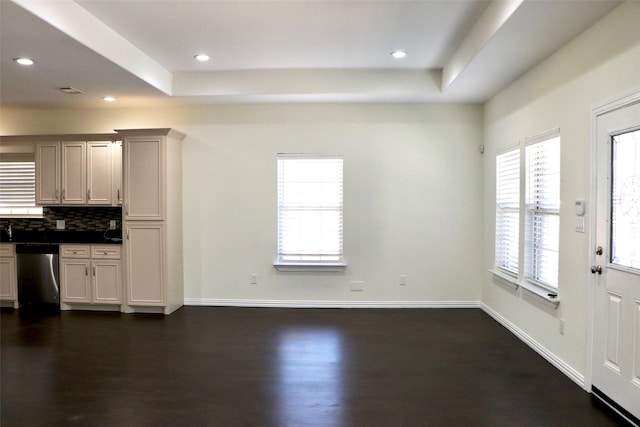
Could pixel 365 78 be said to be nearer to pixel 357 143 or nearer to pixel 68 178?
pixel 357 143

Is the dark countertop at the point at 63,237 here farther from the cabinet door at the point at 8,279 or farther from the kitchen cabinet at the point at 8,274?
the cabinet door at the point at 8,279

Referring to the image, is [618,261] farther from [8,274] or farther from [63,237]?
[8,274]

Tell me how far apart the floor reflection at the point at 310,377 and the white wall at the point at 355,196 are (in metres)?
1.24

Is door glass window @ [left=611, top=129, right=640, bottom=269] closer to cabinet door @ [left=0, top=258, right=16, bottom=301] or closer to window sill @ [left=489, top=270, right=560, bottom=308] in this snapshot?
window sill @ [left=489, top=270, right=560, bottom=308]

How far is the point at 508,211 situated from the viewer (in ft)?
14.4

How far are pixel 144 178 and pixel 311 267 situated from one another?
7.85 ft

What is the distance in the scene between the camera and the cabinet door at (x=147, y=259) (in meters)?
4.87

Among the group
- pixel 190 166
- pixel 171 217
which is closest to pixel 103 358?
pixel 171 217

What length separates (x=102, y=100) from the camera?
4.98 meters

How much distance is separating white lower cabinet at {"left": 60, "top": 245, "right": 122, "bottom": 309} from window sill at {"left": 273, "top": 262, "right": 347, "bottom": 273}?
202 centimetres

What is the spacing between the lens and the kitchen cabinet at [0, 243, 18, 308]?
16.6 feet

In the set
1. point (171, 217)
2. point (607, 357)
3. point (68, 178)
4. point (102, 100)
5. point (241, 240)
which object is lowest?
point (607, 357)

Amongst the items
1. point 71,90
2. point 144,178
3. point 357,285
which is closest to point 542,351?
point 357,285

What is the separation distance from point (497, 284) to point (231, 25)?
4006 mm
